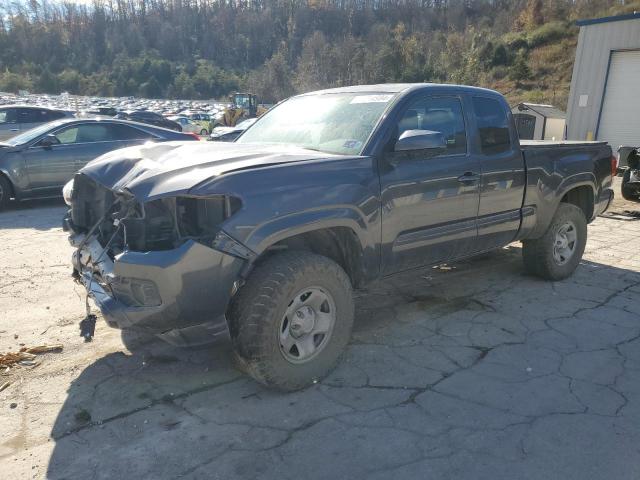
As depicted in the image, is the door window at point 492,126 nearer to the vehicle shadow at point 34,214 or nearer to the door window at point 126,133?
the vehicle shadow at point 34,214

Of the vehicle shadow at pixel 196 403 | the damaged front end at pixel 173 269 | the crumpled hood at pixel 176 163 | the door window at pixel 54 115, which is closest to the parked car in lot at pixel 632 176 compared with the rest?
the vehicle shadow at pixel 196 403

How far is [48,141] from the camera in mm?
8617

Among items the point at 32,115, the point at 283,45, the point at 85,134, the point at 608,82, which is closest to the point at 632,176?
the point at 608,82

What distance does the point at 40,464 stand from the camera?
254 centimetres

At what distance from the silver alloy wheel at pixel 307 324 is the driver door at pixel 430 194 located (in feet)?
1.96

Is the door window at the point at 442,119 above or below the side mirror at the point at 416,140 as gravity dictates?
above

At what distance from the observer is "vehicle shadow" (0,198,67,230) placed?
24.8 feet

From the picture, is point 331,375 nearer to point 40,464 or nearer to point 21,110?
point 40,464

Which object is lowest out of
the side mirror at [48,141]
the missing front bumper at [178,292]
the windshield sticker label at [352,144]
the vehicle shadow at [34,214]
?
the vehicle shadow at [34,214]

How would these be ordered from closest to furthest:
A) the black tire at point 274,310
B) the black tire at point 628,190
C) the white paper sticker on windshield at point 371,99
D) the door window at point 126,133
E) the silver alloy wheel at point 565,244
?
the black tire at point 274,310 → the white paper sticker on windshield at point 371,99 → the silver alloy wheel at point 565,244 → the door window at point 126,133 → the black tire at point 628,190

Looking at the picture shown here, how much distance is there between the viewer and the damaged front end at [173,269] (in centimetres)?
272

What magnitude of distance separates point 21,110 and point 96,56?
111 meters

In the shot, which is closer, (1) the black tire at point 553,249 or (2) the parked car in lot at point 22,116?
(1) the black tire at point 553,249

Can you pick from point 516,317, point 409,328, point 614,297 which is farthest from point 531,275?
point 409,328
